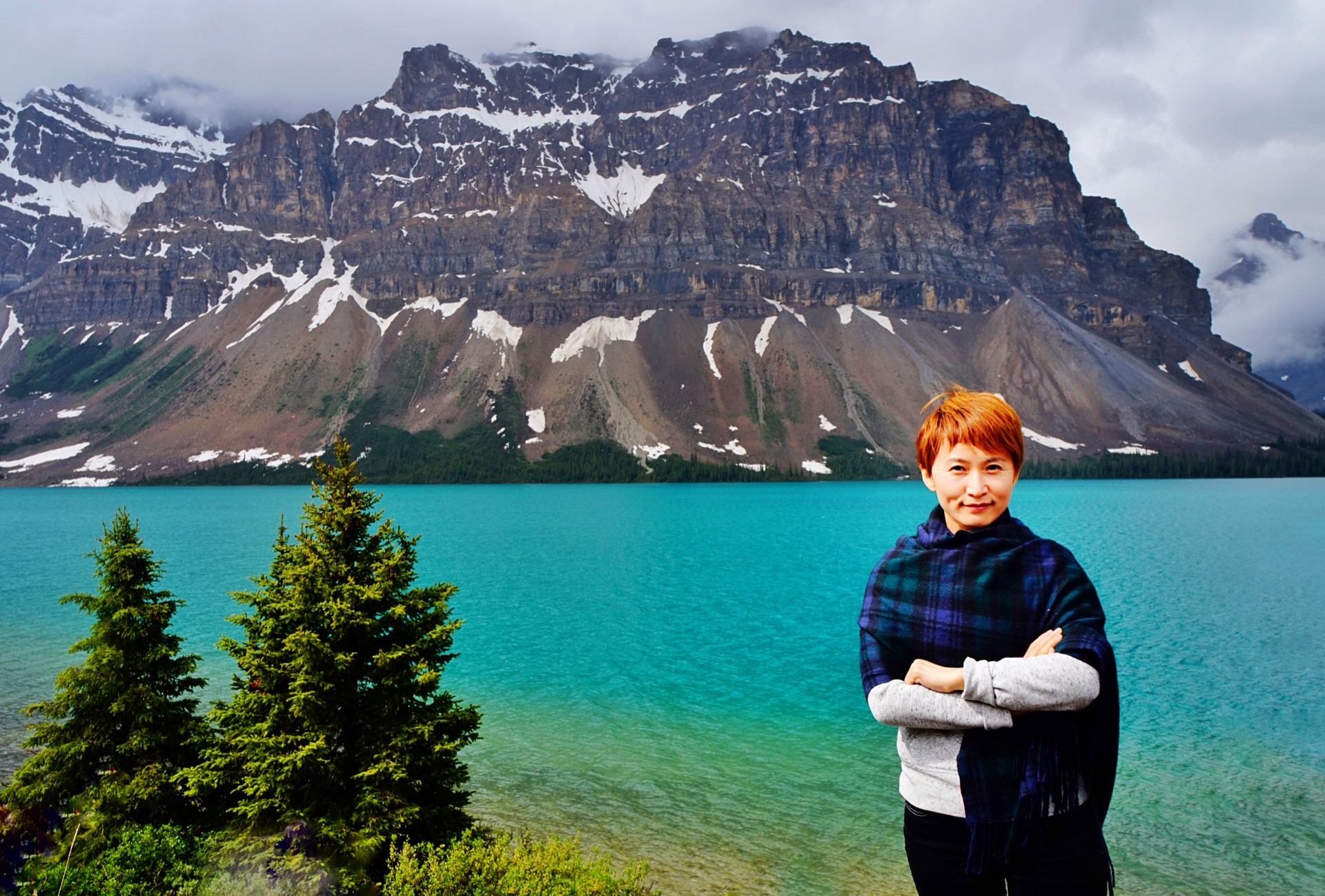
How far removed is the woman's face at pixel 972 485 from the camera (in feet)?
13.7

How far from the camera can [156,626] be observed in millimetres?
14023

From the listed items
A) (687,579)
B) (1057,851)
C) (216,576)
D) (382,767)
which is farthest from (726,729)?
(216,576)

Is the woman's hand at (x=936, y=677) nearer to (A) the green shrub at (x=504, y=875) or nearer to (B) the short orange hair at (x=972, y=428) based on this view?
(B) the short orange hair at (x=972, y=428)

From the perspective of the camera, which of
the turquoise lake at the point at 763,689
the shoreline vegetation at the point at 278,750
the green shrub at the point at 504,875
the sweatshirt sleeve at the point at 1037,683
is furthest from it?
the turquoise lake at the point at 763,689

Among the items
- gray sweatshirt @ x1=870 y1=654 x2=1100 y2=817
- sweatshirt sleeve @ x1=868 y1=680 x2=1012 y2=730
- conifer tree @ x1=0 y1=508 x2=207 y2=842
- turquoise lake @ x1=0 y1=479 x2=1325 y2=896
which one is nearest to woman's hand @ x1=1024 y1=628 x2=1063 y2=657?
gray sweatshirt @ x1=870 y1=654 x2=1100 y2=817

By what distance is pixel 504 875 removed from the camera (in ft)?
32.6

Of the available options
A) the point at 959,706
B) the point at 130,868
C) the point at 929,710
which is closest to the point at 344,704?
the point at 130,868

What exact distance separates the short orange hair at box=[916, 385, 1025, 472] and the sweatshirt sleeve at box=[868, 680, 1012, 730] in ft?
3.79

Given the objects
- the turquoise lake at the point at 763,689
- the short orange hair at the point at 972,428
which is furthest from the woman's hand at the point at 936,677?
the turquoise lake at the point at 763,689

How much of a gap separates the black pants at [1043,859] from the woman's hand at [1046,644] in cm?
87

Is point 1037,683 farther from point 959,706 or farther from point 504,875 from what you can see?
point 504,875

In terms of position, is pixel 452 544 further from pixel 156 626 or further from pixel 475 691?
pixel 156 626

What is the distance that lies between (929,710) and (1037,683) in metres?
0.51

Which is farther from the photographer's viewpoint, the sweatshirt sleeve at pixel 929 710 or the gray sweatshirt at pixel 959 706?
the sweatshirt sleeve at pixel 929 710
